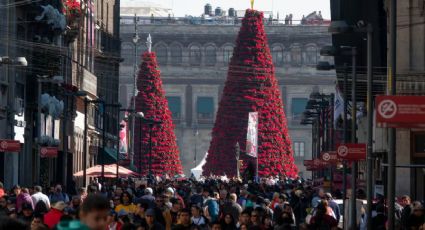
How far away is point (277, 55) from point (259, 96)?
52139 mm

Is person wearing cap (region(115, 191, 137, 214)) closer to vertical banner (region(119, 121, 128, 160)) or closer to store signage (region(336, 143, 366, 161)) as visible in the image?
store signage (region(336, 143, 366, 161))

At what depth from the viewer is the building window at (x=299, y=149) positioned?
172 m

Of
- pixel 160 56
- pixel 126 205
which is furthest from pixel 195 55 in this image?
pixel 126 205

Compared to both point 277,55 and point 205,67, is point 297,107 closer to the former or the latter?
point 277,55

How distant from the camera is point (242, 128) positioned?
131m

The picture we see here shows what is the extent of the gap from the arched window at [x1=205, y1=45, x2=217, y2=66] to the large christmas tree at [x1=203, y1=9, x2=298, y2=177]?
48.6m

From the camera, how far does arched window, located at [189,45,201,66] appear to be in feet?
584

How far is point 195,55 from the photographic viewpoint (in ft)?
586

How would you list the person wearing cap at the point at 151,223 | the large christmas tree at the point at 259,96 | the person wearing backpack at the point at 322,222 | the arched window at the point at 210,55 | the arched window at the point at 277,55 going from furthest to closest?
the arched window at the point at 210,55 < the arched window at the point at 277,55 < the large christmas tree at the point at 259,96 < the person wearing backpack at the point at 322,222 < the person wearing cap at the point at 151,223

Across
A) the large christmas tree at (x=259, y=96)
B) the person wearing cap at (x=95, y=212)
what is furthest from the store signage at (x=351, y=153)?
the large christmas tree at (x=259, y=96)

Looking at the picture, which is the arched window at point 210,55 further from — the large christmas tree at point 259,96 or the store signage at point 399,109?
Result: the store signage at point 399,109

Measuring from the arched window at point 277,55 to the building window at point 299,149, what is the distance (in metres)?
9.52

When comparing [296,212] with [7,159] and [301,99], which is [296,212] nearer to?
[7,159]

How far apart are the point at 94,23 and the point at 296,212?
164 ft
